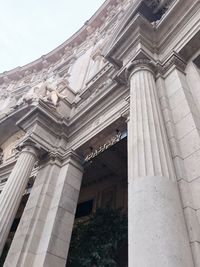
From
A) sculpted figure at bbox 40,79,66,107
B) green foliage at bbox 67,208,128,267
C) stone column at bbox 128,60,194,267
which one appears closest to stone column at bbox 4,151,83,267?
green foliage at bbox 67,208,128,267

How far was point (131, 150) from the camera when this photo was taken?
16.5ft

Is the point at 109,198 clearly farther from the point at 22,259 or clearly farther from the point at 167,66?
the point at 167,66

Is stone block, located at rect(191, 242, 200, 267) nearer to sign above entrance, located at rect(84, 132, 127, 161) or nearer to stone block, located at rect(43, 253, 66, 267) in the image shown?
stone block, located at rect(43, 253, 66, 267)

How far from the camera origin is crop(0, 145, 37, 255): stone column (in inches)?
305

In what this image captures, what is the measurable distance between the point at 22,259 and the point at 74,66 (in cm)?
1594

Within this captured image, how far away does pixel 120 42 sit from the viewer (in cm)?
783

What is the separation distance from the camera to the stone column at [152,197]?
3420 millimetres

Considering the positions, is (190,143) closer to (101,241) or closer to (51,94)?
(101,241)

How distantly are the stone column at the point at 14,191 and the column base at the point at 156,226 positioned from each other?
4.86m

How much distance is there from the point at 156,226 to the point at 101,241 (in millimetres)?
5053

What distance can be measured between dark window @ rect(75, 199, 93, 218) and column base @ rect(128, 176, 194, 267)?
872 centimetres

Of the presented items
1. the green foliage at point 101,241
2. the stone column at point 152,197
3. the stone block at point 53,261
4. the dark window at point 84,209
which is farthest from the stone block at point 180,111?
the dark window at point 84,209

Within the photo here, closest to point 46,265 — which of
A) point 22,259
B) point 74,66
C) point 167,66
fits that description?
point 22,259

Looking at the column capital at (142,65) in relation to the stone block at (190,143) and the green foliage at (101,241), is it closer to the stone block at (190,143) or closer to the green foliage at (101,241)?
the stone block at (190,143)
